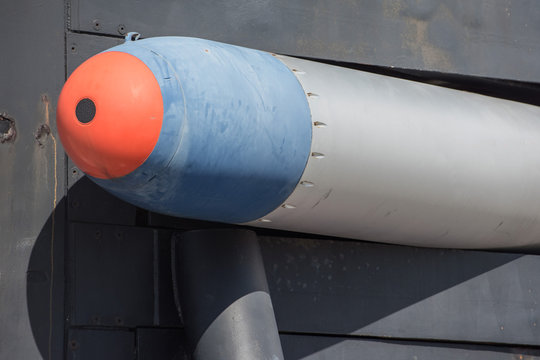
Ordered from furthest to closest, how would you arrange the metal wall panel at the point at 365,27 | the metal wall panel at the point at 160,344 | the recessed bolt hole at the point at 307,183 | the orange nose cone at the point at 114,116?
the metal wall panel at the point at 365,27, the metal wall panel at the point at 160,344, the recessed bolt hole at the point at 307,183, the orange nose cone at the point at 114,116

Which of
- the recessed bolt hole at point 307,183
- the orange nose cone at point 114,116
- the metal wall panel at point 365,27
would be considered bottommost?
the recessed bolt hole at point 307,183

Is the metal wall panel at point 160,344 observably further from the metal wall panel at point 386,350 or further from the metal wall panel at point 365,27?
the metal wall panel at point 365,27

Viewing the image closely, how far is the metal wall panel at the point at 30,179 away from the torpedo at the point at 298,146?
34cm

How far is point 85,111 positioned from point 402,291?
131 cm

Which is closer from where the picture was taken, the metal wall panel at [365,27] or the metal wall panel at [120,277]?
the metal wall panel at [120,277]

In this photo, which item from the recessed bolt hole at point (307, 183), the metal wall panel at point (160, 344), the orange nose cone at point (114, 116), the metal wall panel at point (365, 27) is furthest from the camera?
the metal wall panel at point (365, 27)

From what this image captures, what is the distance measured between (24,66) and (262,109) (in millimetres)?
773

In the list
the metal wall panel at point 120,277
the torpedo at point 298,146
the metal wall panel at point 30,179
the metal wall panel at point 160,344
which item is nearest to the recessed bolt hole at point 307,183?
the torpedo at point 298,146

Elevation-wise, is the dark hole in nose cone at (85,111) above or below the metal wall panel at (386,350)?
above

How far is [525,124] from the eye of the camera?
2877 millimetres

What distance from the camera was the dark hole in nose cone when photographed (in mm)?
2080

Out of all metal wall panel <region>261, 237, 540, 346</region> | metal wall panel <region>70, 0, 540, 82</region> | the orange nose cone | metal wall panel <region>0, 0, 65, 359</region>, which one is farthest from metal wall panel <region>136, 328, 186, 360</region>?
metal wall panel <region>70, 0, 540, 82</region>

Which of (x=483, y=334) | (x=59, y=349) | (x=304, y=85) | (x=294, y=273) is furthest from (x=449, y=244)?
(x=59, y=349)

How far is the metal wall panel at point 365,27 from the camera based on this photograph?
2678 millimetres
